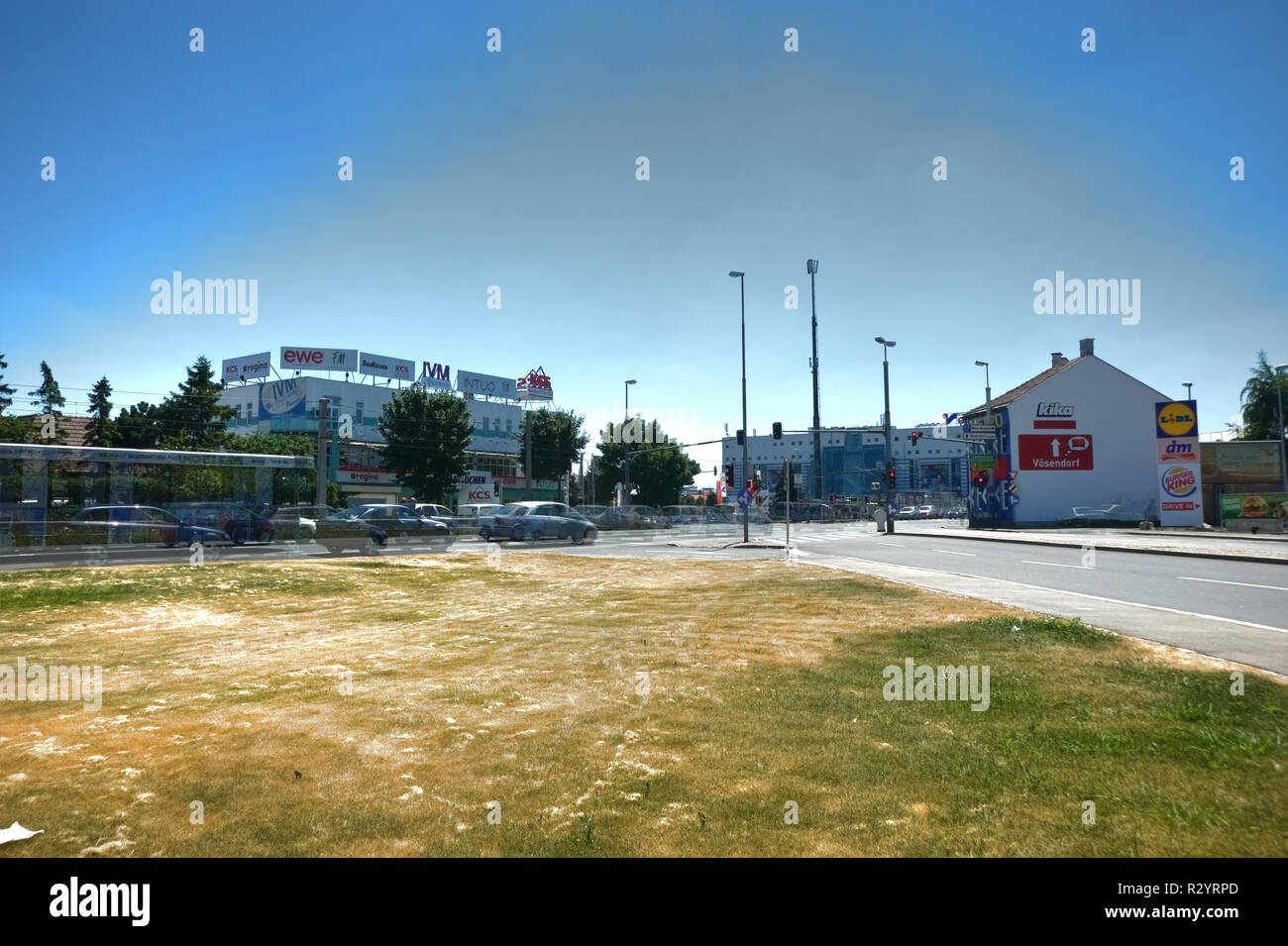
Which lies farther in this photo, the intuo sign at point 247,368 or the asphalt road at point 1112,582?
the intuo sign at point 247,368

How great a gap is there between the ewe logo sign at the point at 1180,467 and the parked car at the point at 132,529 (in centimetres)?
4868

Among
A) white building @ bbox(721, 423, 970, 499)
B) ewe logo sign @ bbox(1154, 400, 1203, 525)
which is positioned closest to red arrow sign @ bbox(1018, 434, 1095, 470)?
ewe logo sign @ bbox(1154, 400, 1203, 525)

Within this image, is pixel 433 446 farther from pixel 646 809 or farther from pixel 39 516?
pixel 646 809

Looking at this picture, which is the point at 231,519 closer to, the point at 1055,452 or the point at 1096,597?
the point at 1096,597

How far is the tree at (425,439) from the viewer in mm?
55378

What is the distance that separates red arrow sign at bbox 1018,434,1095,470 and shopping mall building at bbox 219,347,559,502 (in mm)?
41774

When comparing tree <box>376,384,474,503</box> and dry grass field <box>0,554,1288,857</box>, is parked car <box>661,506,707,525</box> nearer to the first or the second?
tree <box>376,384,474,503</box>

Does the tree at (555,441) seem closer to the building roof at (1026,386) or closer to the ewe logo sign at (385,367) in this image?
the ewe logo sign at (385,367)

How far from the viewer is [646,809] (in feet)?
12.1

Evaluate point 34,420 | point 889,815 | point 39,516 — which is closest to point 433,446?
point 34,420

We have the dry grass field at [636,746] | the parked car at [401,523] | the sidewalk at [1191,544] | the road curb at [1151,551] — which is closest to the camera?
the dry grass field at [636,746]

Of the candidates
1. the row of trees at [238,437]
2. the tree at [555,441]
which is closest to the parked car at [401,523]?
the row of trees at [238,437]

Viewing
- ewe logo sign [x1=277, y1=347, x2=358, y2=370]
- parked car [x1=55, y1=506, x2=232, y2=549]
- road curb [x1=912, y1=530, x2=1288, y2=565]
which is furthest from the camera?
ewe logo sign [x1=277, y1=347, x2=358, y2=370]

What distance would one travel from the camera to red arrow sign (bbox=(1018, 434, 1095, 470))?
4884cm
